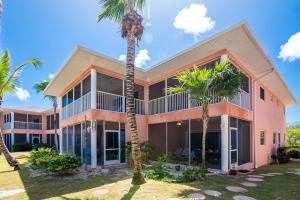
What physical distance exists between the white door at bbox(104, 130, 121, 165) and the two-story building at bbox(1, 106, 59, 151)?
22.2 m

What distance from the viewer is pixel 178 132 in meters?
18.1

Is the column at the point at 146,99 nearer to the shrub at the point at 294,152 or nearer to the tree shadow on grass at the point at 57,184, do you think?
the tree shadow on grass at the point at 57,184

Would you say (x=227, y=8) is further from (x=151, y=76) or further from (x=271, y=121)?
(x=271, y=121)

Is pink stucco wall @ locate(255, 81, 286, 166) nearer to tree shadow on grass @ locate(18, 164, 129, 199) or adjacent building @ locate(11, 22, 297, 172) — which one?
adjacent building @ locate(11, 22, 297, 172)

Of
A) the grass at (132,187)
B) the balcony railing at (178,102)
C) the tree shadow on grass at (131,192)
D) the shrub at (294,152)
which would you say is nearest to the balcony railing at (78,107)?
the balcony railing at (178,102)

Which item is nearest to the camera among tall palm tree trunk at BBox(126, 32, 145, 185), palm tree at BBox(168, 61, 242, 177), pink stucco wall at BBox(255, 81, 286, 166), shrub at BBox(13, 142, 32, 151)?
tall palm tree trunk at BBox(126, 32, 145, 185)

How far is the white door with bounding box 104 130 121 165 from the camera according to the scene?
12.7 m

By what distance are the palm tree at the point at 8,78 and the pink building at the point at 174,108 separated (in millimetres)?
2124

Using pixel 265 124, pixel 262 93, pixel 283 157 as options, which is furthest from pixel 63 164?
pixel 283 157

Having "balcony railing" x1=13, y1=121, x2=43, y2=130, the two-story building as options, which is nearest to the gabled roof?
the two-story building

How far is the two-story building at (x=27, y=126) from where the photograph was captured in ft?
104

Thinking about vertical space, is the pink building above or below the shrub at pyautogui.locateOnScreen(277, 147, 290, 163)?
above

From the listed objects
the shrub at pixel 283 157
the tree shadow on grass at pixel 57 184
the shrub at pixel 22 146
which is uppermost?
the tree shadow on grass at pixel 57 184

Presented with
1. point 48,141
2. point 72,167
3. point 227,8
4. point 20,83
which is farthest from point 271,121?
point 48,141
